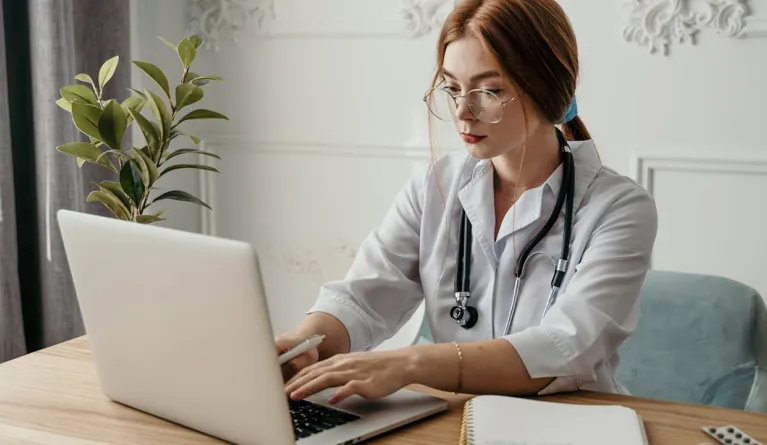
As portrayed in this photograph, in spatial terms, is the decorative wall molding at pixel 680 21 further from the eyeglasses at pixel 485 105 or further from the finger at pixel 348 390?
the finger at pixel 348 390

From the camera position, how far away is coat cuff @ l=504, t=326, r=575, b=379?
1.37 metres

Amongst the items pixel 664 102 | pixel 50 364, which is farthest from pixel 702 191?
pixel 50 364

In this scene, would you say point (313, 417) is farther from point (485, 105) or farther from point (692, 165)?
point (692, 165)

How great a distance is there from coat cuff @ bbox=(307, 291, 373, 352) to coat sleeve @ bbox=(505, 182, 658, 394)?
1.01 feet

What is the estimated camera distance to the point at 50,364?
4.99ft

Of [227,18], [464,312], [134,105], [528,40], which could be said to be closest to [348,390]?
[464,312]

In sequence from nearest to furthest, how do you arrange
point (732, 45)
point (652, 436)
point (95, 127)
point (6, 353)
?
point (652, 436) < point (95, 127) < point (732, 45) < point (6, 353)

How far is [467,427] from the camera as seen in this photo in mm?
1191

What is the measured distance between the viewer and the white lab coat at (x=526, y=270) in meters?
1.44

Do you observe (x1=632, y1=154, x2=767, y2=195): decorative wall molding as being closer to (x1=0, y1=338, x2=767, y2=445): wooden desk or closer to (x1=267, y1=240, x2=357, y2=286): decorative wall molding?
(x1=267, y1=240, x2=357, y2=286): decorative wall molding

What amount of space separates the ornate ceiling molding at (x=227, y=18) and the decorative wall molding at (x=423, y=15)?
0.51 m

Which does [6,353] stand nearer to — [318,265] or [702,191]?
[318,265]

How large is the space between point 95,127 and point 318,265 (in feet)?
4.76

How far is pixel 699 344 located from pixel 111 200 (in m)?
1.15
